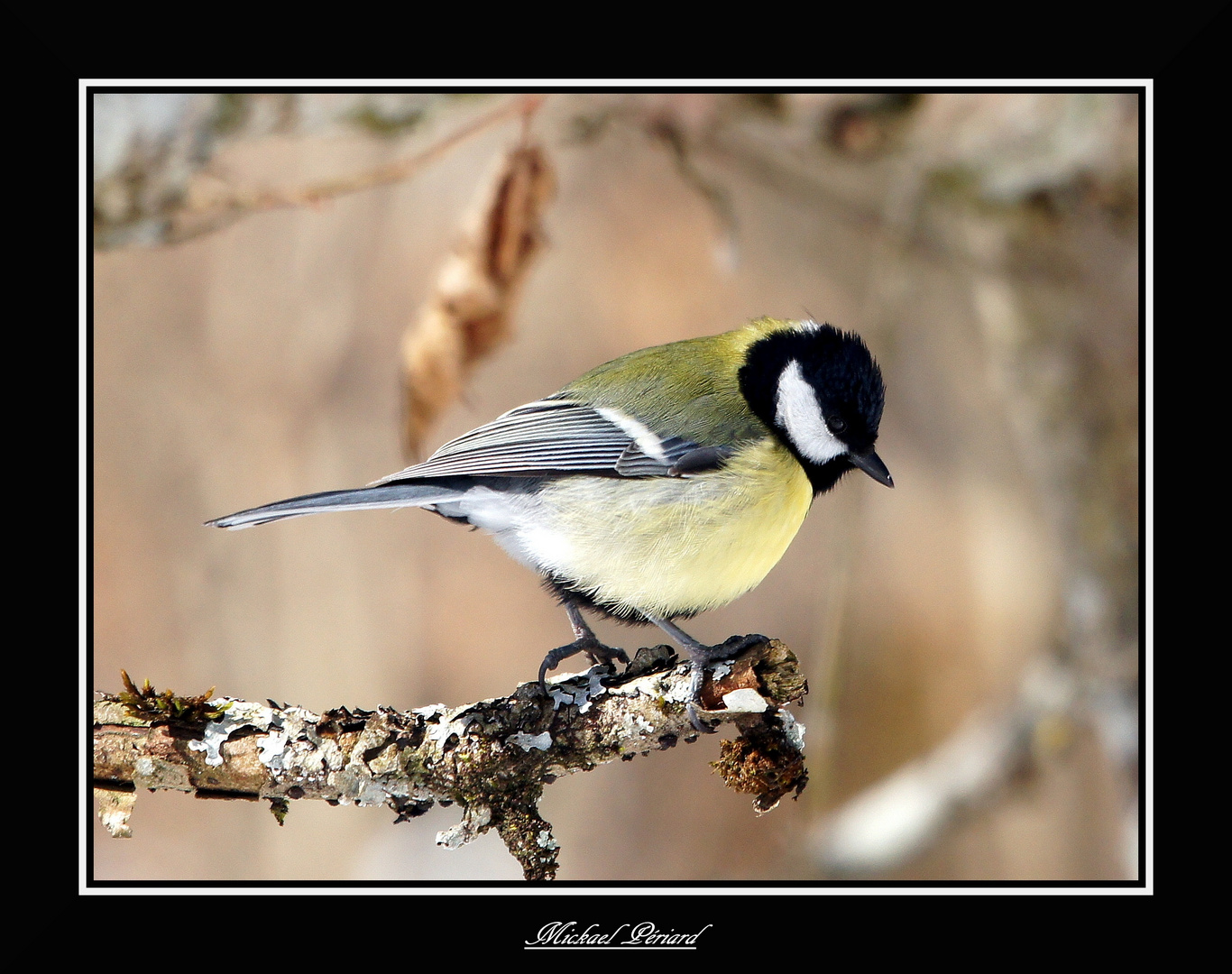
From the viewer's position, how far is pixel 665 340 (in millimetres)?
A: 3020

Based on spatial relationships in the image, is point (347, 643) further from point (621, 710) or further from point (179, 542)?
point (621, 710)

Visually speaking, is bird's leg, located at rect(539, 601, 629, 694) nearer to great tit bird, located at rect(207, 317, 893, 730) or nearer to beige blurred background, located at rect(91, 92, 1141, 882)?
great tit bird, located at rect(207, 317, 893, 730)

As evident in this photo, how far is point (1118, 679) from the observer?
8.15 ft

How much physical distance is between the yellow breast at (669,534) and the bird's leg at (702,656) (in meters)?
0.09

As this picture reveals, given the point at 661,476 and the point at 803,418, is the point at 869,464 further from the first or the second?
the point at 661,476

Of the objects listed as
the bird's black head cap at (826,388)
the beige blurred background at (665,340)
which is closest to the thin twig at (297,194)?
the beige blurred background at (665,340)

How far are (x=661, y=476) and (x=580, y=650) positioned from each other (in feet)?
1.07

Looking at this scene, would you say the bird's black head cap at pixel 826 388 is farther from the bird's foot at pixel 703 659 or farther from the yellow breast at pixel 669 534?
the bird's foot at pixel 703 659

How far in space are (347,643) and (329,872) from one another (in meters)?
0.70

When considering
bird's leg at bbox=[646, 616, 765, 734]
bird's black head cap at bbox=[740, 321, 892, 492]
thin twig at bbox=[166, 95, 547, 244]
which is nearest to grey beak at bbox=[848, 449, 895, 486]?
bird's black head cap at bbox=[740, 321, 892, 492]

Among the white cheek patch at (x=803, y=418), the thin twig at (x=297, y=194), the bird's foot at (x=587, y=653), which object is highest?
the thin twig at (x=297, y=194)

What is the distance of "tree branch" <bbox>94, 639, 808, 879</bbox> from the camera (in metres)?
1.43

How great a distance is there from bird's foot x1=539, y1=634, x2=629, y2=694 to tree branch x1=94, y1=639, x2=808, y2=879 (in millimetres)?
53

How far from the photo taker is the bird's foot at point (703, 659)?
1396 millimetres
